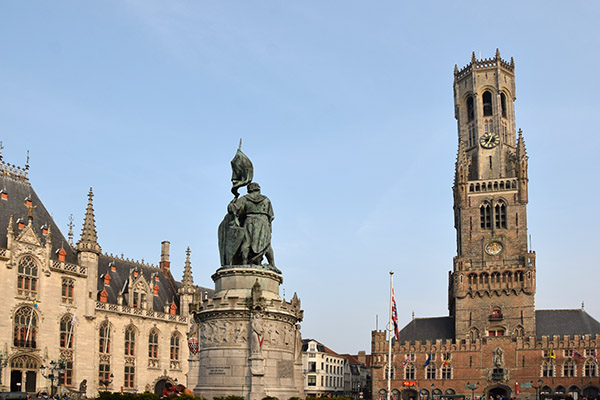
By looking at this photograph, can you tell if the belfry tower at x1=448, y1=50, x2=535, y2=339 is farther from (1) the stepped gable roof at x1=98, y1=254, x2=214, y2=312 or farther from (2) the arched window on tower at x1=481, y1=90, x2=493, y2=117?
(1) the stepped gable roof at x1=98, y1=254, x2=214, y2=312

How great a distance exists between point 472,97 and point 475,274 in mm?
26365

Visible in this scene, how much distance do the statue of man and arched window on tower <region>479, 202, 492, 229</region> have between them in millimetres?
63544

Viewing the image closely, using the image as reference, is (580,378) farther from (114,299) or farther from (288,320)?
(288,320)

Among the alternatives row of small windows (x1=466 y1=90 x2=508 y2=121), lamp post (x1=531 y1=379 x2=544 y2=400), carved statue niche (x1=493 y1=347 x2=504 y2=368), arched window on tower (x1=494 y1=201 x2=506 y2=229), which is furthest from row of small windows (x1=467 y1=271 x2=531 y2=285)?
row of small windows (x1=466 y1=90 x2=508 y2=121)

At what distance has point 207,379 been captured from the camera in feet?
80.4

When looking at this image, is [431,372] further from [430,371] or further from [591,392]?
[591,392]

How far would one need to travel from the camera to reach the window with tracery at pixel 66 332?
53.6 metres

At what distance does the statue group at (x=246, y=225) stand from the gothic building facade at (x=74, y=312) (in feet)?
80.4

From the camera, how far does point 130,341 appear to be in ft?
198

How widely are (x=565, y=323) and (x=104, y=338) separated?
181 feet

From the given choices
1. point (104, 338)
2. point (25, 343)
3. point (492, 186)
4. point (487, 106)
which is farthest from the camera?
point (487, 106)

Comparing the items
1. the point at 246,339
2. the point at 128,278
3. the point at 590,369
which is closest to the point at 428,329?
the point at 590,369

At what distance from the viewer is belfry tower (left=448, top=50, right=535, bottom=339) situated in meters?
80.4

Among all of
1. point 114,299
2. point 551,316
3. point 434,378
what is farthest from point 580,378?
point 114,299
